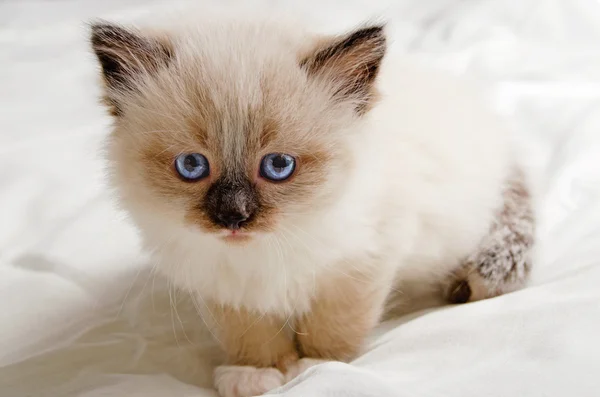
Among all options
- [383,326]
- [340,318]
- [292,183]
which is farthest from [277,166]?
[383,326]

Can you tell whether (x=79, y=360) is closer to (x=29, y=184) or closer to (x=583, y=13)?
(x=29, y=184)

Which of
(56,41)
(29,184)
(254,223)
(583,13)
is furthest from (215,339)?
(583,13)

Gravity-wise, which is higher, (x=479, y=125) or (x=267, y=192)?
(x=267, y=192)

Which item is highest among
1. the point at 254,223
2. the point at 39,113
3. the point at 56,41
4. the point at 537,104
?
Answer: the point at 56,41

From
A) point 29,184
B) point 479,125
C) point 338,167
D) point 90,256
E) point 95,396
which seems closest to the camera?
point 338,167

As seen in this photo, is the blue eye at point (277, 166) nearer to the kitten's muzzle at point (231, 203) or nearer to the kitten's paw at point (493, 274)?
the kitten's muzzle at point (231, 203)

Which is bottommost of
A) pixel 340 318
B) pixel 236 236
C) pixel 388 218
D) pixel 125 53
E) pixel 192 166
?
pixel 340 318

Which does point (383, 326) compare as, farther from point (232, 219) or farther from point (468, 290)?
point (232, 219)
